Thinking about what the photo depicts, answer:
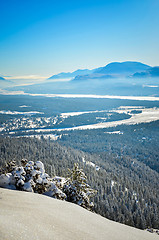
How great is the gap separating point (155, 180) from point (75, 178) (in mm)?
78610

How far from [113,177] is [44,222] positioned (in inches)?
3122

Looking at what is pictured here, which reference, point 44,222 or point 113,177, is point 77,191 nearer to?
point 44,222

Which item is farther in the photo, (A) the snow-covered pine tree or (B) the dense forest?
(B) the dense forest

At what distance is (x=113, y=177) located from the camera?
3509 inches

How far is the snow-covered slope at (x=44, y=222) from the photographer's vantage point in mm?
12195

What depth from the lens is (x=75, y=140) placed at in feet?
548

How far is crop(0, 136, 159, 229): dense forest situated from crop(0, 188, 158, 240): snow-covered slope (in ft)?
136

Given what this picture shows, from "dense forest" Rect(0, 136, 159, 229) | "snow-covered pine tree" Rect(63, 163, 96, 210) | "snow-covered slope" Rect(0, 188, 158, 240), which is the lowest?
"dense forest" Rect(0, 136, 159, 229)

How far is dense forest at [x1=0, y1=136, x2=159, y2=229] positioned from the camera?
58931 mm

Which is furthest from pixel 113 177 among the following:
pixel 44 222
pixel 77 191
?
pixel 44 222

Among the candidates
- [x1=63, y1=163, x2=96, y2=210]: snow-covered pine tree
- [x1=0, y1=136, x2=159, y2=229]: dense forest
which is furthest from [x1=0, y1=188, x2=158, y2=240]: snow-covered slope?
[x1=0, y1=136, x2=159, y2=229]: dense forest

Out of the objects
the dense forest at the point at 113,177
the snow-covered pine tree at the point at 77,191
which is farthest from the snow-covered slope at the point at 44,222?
the dense forest at the point at 113,177

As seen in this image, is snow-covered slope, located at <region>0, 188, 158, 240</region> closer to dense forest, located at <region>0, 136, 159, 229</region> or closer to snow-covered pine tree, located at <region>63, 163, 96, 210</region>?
snow-covered pine tree, located at <region>63, 163, 96, 210</region>

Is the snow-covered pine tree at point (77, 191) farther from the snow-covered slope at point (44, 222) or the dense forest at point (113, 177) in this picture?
the dense forest at point (113, 177)
